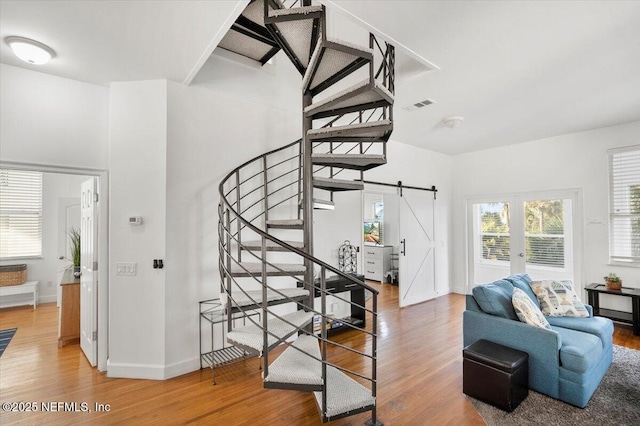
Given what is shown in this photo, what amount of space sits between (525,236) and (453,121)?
9.32 feet

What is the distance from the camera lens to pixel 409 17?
7.21ft

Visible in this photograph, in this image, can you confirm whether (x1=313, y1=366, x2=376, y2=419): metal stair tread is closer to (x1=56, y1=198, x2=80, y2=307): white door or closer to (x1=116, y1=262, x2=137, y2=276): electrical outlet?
(x1=116, y1=262, x2=137, y2=276): electrical outlet

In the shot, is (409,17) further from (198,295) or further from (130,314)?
(130,314)

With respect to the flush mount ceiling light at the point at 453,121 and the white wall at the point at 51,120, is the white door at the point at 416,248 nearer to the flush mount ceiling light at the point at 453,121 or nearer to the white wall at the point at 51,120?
the flush mount ceiling light at the point at 453,121

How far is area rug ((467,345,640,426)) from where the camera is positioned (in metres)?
2.25

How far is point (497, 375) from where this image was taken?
2.39 meters

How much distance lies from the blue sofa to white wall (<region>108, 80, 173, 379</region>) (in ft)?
10.4

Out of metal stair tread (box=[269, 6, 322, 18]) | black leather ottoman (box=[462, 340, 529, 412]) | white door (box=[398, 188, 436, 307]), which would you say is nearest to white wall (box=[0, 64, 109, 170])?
metal stair tread (box=[269, 6, 322, 18])

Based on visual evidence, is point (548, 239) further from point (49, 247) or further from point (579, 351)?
point (49, 247)

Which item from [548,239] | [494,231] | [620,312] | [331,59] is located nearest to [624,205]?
[548,239]

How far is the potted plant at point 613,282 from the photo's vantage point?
4242 mm

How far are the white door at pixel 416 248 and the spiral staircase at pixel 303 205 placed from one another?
172 centimetres

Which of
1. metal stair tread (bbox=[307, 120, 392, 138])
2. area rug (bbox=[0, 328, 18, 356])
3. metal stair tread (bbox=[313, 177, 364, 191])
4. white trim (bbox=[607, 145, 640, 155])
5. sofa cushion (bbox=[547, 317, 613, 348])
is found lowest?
area rug (bbox=[0, 328, 18, 356])

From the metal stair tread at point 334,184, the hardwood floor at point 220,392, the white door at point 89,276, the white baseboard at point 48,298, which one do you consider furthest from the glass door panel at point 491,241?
the white baseboard at point 48,298
